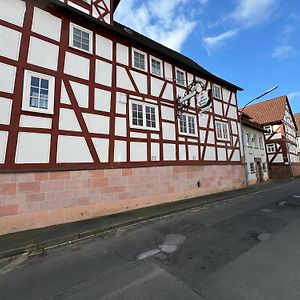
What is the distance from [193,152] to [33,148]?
27.7 feet

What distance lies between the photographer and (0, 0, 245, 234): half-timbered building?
23.2ft

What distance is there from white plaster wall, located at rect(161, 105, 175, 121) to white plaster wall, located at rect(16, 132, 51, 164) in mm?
5952

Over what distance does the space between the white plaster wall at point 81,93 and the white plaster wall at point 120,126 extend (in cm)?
150

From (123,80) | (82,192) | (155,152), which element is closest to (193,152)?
(155,152)

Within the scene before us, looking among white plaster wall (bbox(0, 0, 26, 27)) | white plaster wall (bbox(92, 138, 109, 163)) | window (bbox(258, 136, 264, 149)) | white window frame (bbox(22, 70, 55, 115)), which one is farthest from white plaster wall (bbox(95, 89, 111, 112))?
window (bbox(258, 136, 264, 149))

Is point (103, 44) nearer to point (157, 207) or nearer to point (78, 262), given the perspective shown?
point (157, 207)

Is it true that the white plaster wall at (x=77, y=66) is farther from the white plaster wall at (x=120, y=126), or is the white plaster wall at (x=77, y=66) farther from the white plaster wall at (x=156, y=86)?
the white plaster wall at (x=156, y=86)

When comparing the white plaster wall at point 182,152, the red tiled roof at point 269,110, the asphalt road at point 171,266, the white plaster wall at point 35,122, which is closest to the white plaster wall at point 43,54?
the white plaster wall at point 35,122

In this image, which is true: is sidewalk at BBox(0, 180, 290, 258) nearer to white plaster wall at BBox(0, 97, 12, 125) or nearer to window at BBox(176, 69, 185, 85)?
white plaster wall at BBox(0, 97, 12, 125)

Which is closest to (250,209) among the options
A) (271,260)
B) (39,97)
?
(271,260)

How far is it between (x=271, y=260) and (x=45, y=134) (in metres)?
7.51

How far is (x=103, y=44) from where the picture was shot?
384 inches

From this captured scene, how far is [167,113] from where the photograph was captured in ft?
38.0

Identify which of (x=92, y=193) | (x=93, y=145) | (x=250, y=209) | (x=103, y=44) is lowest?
(x=250, y=209)
